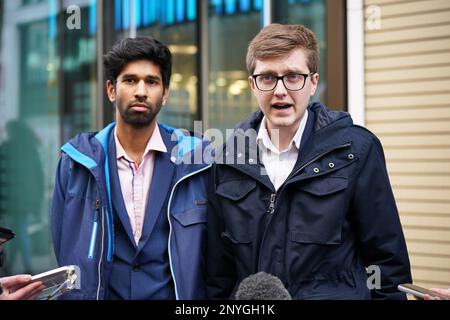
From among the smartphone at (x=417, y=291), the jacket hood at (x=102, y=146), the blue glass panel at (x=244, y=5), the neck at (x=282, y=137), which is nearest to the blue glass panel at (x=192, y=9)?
the blue glass panel at (x=244, y=5)

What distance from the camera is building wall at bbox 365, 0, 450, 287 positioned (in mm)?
5266

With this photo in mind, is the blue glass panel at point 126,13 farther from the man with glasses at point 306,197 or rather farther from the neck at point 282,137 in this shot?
the neck at point 282,137

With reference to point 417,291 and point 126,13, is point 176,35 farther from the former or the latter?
point 417,291

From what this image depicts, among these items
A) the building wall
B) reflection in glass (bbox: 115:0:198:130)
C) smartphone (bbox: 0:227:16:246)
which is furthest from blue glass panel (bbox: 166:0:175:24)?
smartphone (bbox: 0:227:16:246)

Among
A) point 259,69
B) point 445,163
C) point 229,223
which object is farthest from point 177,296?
point 445,163

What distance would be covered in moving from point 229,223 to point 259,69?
2.55ft

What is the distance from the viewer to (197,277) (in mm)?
3174

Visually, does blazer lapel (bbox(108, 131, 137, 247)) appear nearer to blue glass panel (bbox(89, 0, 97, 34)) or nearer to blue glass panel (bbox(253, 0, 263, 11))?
blue glass panel (bbox(253, 0, 263, 11))

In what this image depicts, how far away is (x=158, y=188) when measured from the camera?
3.24 metres

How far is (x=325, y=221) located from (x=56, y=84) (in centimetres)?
555

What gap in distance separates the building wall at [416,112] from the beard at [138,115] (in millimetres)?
2907

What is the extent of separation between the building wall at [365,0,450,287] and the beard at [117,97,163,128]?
114 inches

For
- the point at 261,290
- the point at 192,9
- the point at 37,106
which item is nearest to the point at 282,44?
the point at 261,290
